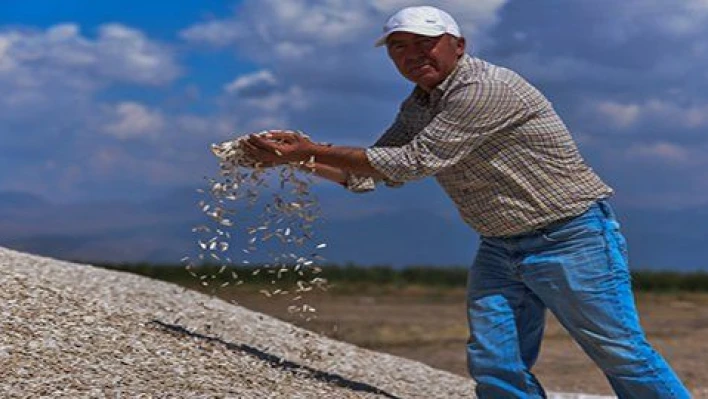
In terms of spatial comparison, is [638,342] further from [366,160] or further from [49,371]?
[49,371]

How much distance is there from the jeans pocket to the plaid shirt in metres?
0.05

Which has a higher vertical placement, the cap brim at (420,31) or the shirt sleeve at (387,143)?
the cap brim at (420,31)

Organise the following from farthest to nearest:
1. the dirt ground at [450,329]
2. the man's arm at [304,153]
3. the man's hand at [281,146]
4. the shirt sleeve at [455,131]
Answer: the dirt ground at [450,329] → the man's hand at [281,146] → the man's arm at [304,153] → the shirt sleeve at [455,131]

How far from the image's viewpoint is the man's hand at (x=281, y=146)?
14.9 feet

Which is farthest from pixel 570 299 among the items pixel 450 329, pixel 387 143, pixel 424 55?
pixel 450 329

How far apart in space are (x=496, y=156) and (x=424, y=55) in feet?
1.49

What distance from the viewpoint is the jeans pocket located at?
14.6 feet

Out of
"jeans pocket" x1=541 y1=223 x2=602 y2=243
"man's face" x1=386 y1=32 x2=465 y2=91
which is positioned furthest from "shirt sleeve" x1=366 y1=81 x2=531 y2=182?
"jeans pocket" x1=541 y1=223 x2=602 y2=243

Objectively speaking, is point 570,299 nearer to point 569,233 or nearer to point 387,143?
point 569,233

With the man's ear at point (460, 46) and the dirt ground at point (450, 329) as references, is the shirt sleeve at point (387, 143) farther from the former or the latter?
the dirt ground at point (450, 329)

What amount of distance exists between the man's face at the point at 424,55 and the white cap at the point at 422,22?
3 centimetres

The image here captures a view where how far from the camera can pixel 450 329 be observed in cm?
1445

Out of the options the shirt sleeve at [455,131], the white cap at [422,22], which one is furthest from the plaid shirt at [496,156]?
the white cap at [422,22]

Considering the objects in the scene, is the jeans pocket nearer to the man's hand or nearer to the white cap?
the white cap
